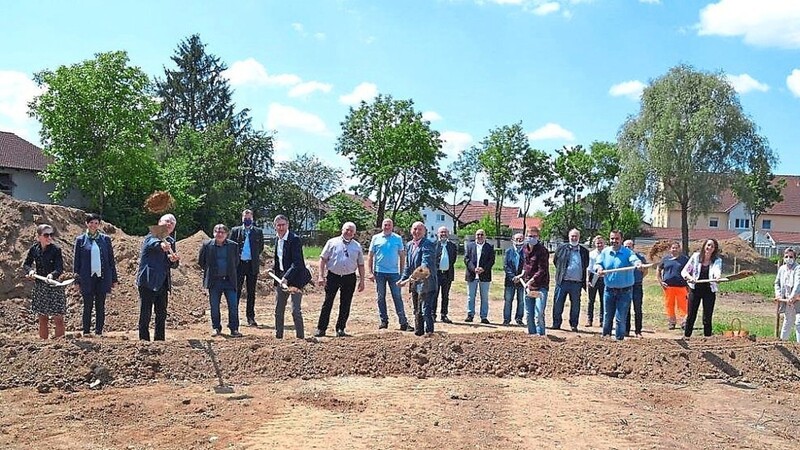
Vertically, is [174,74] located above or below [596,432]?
above

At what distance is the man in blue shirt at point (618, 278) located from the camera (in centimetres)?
974

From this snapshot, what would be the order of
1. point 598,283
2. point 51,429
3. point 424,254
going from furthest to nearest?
point 598,283 → point 424,254 → point 51,429

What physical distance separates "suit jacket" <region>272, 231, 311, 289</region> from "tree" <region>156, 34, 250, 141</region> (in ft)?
141

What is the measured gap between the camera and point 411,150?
5238 cm

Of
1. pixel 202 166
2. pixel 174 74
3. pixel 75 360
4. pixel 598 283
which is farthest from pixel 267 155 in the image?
pixel 75 360

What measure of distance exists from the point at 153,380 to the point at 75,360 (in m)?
0.86

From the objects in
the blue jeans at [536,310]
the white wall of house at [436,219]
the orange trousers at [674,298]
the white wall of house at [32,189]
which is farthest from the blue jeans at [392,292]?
the white wall of house at [436,219]

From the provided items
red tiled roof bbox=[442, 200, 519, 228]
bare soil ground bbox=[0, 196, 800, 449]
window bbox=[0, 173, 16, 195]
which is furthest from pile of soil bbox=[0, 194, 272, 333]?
red tiled roof bbox=[442, 200, 519, 228]

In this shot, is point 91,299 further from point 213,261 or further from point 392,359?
point 392,359

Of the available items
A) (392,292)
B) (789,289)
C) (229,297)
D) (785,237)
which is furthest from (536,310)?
(785,237)

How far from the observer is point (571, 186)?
2347 inches

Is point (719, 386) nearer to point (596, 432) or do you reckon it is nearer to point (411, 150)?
point (596, 432)

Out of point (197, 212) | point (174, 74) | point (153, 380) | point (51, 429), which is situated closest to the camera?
point (51, 429)

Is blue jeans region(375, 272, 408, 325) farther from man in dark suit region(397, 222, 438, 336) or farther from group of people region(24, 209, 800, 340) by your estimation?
man in dark suit region(397, 222, 438, 336)
